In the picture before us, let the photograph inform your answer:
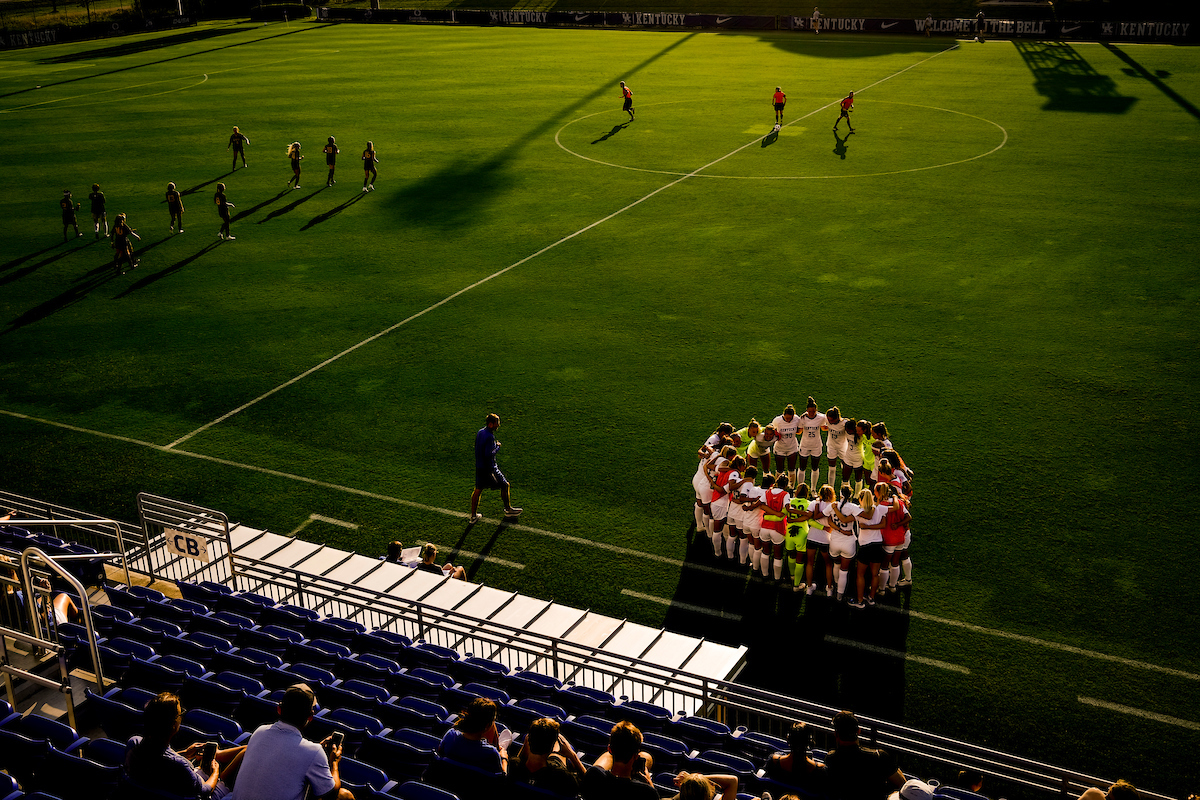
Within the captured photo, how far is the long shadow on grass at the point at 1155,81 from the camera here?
37.1 metres

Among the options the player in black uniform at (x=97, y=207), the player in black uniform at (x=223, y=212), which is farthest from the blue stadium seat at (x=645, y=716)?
the player in black uniform at (x=97, y=207)

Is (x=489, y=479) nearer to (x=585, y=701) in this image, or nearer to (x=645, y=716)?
(x=585, y=701)

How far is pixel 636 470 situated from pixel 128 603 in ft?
25.9

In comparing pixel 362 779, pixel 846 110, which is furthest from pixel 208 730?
pixel 846 110

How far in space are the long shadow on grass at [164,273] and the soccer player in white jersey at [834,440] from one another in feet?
60.1

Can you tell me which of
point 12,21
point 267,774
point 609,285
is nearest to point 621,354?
point 609,285

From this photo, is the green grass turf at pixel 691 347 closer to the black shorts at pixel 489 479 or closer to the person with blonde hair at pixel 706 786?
the black shorts at pixel 489 479

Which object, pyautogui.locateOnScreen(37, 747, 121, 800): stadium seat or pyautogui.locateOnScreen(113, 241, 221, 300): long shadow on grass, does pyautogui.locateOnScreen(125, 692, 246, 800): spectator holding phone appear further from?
pyautogui.locateOnScreen(113, 241, 221, 300): long shadow on grass

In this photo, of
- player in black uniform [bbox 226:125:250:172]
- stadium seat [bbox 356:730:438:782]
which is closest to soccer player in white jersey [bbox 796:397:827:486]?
stadium seat [bbox 356:730:438:782]

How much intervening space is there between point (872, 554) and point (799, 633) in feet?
4.63

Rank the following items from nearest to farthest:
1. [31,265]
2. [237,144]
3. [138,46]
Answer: [31,265]
[237,144]
[138,46]

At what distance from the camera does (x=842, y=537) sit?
1241cm

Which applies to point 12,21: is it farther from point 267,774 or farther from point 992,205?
point 267,774

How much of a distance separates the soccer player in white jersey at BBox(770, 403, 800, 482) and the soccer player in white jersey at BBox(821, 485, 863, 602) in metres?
2.29
